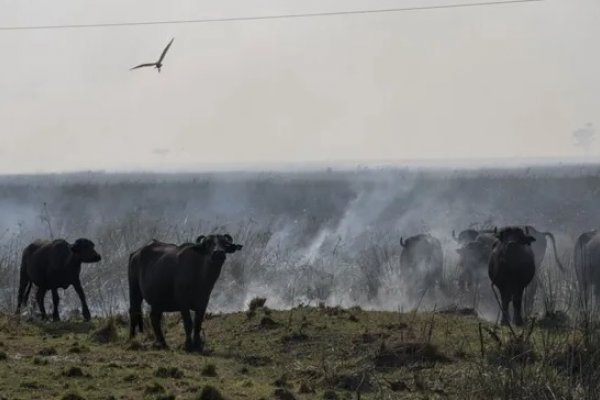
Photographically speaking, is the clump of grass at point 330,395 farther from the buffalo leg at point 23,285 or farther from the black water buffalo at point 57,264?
the buffalo leg at point 23,285

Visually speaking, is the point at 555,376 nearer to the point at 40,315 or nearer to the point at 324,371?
the point at 324,371

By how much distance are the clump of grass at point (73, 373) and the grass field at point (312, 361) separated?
0.02m

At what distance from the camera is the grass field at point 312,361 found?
34.5 feet

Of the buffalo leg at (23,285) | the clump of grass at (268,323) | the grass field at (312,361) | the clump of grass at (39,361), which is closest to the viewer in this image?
the grass field at (312,361)

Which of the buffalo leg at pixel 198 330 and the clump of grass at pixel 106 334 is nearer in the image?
the buffalo leg at pixel 198 330

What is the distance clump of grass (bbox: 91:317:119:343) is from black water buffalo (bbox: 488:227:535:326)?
7.07 metres

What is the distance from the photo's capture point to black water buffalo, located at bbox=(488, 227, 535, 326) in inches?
760

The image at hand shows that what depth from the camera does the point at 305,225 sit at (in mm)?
47344

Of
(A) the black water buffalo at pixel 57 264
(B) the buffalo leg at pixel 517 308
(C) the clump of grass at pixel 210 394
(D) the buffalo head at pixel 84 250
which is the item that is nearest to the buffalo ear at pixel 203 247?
(C) the clump of grass at pixel 210 394

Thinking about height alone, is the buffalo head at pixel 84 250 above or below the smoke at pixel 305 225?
below

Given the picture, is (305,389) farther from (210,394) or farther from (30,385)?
(30,385)

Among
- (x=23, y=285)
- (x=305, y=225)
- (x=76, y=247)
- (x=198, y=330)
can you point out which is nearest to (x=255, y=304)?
(x=198, y=330)

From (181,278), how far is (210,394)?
536 cm

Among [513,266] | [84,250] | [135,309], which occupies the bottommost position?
[135,309]
